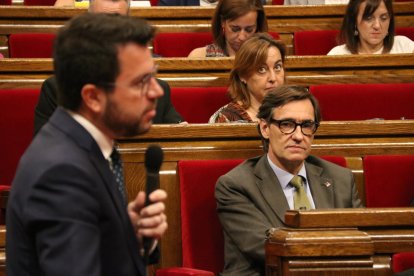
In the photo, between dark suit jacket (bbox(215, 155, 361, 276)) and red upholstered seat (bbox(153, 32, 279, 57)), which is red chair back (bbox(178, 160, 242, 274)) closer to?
dark suit jacket (bbox(215, 155, 361, 276))

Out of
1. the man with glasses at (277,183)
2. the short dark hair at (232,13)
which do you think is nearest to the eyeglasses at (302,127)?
the man with glasses at (277,183)

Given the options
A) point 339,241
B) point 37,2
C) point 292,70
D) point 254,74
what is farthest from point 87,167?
point 37,2

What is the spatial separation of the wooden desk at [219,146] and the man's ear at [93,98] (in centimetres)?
54

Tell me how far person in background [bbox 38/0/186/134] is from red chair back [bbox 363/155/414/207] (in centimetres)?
28

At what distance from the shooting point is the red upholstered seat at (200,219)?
1.08 metres

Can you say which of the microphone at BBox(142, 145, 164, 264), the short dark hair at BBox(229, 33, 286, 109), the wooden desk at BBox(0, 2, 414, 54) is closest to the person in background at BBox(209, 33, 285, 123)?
the short dark hair at BBox(229, 33, 286, 109)

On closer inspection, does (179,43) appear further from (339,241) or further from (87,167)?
(87,167)

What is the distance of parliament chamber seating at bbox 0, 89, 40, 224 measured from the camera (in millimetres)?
1287

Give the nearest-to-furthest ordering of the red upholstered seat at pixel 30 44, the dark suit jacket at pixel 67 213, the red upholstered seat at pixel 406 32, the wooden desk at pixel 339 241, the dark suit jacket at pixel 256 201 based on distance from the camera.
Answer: the dark suit jacket at pixel 67 213 < the wooden desk at pixel 339 241 < the dark suit jacket at pixel 256 201 < the red upholstered seat at pixel 30 44 < the red upholstered seat at pixel 406 32

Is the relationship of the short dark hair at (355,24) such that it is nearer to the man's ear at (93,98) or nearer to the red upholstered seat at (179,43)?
the red upholstered seat at (179,43)

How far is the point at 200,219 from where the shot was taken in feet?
3.56

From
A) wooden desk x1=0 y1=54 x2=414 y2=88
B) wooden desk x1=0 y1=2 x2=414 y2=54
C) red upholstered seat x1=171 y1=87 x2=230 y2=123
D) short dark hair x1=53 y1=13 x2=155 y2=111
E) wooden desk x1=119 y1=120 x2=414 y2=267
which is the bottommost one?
wooden desk x1=119 y1=120 x2=414 y2=267

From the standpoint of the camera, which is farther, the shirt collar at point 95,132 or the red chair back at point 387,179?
the red chair back at point 387,179

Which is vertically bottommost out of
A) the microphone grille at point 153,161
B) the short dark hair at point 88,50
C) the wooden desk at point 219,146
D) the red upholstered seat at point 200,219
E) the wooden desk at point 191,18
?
the red upholstered seat at point 200,219
